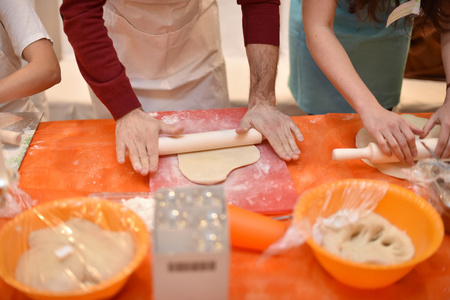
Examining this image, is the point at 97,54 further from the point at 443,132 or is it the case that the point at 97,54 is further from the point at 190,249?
the point at 443,132

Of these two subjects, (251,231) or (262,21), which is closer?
(251,231)

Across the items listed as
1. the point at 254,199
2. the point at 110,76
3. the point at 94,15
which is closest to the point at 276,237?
the point at 254,199

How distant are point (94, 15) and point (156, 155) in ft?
1.80

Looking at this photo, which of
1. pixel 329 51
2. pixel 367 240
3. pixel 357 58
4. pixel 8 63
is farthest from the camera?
pixel 357 58

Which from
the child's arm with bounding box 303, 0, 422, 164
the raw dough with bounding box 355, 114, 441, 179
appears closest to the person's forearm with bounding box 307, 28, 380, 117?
the child's arm with bounding box 303, 0, 422, 164

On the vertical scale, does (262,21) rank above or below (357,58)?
above

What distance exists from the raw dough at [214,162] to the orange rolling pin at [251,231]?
0.98ft

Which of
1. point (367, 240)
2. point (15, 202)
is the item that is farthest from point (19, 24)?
point (367, 240)

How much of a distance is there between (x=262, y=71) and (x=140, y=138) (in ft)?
1.99

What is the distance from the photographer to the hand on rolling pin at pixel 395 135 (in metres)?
1.26

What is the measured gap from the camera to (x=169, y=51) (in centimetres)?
191

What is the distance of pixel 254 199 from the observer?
3.94ft

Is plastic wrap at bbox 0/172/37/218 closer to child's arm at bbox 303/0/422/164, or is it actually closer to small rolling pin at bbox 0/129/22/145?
small rolling pin at bbox 0/129/22/145

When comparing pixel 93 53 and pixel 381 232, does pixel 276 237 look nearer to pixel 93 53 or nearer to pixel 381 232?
pixel 381 232
